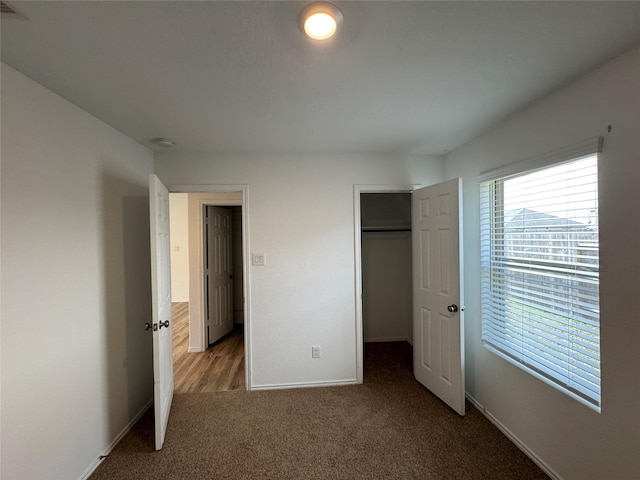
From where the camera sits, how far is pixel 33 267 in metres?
1.53

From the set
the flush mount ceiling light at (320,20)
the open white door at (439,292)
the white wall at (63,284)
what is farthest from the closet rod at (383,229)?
the flush mount ceiling light at (320,20)

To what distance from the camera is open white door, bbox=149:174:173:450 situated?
2107 mm

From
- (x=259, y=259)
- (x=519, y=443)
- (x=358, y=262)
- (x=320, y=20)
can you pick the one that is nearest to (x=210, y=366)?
(x=259, y=259)

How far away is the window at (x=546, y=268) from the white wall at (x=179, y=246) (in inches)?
240

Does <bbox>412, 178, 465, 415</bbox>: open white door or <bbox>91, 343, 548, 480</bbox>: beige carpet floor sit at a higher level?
<bbox>412, 178, 465, 415</bbox>: open white door

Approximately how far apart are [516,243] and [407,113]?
1217 millimetres

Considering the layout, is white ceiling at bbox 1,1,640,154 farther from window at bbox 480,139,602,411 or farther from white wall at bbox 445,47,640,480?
window at bbox 480,139,602,411

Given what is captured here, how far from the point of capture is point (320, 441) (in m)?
2.17

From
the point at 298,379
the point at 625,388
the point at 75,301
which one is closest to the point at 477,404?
the point at 625,388

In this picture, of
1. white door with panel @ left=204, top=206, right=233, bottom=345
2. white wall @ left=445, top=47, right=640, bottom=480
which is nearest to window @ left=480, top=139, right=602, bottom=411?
white wall @ left=445, top=47, right=640, bottom=480

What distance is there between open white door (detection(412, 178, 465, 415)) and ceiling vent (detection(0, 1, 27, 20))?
8.61ft

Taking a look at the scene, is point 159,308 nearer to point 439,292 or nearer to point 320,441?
point 320,441

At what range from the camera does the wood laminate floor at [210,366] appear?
304cm

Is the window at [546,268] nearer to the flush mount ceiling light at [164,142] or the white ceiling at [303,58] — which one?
the white ceiling at [303,58]
